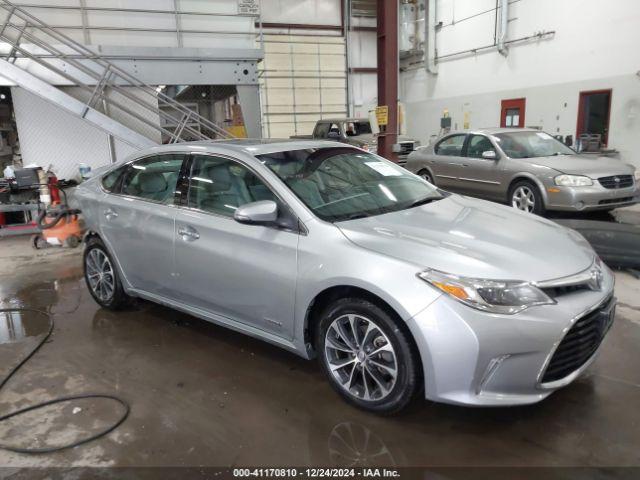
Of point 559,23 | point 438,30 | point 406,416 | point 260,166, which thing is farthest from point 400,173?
point 438,30

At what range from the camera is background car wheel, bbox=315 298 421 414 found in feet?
8.00

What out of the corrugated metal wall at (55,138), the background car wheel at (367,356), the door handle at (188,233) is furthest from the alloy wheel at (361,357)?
the corrugated metal wall at (55,138)

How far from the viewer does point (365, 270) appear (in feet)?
8.13

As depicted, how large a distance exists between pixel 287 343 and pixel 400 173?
1.57m

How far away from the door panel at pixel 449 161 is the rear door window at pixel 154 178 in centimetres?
581

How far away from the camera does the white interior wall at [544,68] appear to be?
1116 centimetres

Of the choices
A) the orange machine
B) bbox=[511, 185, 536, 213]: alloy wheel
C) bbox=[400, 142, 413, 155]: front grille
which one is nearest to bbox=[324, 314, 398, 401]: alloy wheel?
bbox=[511, 185, 536, 213]: alloy wheel

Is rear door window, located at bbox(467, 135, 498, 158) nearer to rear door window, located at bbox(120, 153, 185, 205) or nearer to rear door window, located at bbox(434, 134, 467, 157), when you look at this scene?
rear door window, located at bbox(434, 134, 467, 157)

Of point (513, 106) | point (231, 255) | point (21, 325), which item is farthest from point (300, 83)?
point (231, 255)

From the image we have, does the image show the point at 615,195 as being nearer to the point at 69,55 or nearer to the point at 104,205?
the point at 104,205

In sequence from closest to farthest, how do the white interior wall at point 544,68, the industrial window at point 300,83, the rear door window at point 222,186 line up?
the rear door window at point 222,186
the white interior wall at point 544,68
the industrial window at point 300,83

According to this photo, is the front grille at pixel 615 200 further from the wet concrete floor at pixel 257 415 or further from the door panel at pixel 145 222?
the door panel at pixel 145 222

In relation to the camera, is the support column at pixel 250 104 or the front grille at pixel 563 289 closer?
the front grille at pixel 563 289

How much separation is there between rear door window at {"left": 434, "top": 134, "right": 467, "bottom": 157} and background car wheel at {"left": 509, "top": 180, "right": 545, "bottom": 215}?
1393 millimetres
